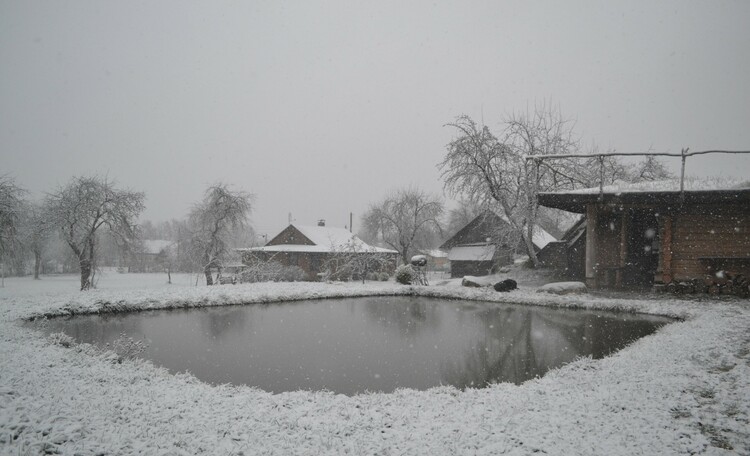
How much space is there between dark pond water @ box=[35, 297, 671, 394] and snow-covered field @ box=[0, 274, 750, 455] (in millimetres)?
933

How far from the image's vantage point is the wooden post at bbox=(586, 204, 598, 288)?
17453mm

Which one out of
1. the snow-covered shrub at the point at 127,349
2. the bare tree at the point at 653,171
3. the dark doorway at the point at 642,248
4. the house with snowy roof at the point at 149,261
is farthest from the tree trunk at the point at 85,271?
the bare tree at the point at 653,171

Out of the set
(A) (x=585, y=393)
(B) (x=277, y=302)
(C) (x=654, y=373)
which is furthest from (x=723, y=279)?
(B) (x=277, y=302)

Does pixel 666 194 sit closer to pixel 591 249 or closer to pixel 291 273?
pixel 591 249

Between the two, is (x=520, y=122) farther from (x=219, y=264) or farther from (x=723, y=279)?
(x=219, y=264)

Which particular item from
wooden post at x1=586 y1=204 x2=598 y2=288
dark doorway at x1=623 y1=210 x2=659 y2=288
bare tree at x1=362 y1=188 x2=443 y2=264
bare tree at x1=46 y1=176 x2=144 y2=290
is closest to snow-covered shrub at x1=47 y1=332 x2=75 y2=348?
bare tree at x1=46 y1=176 x2=144 y2=290

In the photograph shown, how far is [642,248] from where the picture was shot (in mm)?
20250

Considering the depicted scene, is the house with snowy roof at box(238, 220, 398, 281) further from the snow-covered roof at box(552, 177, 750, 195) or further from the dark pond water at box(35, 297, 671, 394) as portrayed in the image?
the snow-covered roof at box(552, 177, 750, 195)

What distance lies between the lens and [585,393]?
550 cm

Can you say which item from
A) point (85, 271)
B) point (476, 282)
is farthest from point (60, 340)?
point (85, 271)

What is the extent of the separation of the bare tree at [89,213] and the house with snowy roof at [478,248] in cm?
2553

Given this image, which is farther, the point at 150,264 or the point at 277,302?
the point at 150,264

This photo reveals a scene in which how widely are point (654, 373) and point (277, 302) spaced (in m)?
14.2

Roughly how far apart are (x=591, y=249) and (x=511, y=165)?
814 cm
